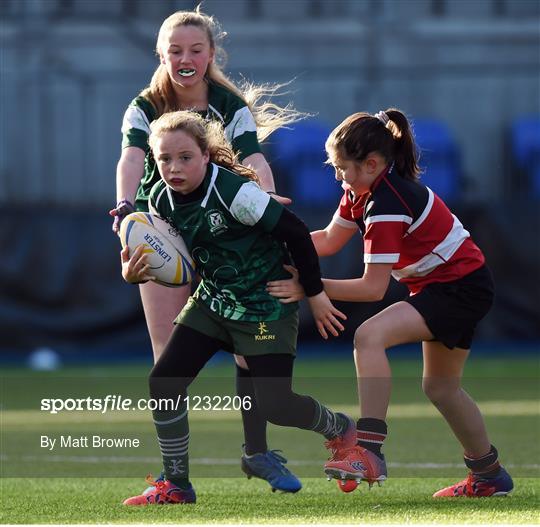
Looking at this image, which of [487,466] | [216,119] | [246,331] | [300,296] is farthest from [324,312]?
[216,119]

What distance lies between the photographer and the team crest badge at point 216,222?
476 cm

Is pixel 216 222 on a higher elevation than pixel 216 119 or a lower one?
lower

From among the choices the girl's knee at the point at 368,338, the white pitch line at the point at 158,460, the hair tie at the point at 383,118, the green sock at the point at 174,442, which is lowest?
the white pitch line at the point at 158,460

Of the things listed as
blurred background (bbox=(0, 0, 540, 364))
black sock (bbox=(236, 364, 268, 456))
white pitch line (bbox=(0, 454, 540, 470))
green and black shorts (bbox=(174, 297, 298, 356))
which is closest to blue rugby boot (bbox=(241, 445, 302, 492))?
black sock (bbox=(236, 364, 268, 456))

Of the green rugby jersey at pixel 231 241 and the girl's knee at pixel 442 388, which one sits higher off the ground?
the green rugby jersey at pixel 231 241

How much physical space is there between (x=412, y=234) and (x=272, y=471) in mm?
1128

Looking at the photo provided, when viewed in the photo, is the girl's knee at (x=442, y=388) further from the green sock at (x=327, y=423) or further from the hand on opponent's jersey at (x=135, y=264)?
the hand on opponent's jersey at (x=135, y=264)

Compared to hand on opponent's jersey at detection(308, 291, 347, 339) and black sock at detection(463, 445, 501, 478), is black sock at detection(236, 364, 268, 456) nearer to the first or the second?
hand on opponent's jersey at detection(308, 291, 347, 339)

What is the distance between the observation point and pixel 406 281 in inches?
201

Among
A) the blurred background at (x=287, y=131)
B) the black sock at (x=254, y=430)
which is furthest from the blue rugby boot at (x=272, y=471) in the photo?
the blurred background at (x=287, y=131)

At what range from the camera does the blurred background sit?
12977mm

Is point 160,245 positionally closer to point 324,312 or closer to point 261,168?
point 324,312

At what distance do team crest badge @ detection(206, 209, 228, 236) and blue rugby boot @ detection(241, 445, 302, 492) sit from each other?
1.04 meters

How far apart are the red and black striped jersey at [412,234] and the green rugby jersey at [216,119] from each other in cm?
58
